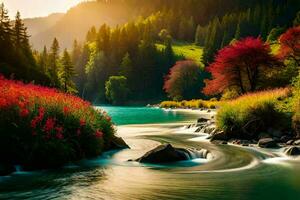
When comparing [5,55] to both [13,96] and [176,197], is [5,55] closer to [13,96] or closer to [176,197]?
[13,96]

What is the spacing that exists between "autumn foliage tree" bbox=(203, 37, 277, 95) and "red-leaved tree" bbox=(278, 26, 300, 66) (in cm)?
287

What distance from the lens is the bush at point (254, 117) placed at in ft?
93.0

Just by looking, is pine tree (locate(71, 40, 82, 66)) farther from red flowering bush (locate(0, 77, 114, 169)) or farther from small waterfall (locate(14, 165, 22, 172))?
small waterfall (locate(14, 165, 22, 172))

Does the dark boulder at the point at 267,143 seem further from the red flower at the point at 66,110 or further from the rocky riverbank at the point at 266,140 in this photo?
the red flower at the point at 66,110

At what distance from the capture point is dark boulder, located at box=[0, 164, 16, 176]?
1602 centimetres

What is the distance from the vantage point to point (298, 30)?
51.1 metres

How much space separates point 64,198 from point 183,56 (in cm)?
14793

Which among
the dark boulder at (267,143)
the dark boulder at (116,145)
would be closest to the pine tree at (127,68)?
the dark boulder at (116,145)

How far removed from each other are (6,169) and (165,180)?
6240 mm

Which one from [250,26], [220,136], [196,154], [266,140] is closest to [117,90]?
[250,26]

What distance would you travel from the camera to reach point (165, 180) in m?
15.4

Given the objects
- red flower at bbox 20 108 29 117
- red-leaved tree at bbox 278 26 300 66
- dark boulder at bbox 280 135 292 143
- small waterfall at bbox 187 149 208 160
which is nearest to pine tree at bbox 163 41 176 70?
red-leaved tree at bbox 278 26 300 66

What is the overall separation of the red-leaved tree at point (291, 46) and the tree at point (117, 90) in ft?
276

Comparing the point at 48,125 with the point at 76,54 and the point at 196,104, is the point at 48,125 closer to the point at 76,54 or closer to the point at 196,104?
the point at 196,104
